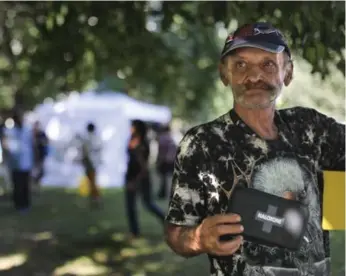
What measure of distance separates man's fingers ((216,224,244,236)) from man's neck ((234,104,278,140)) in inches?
13.2

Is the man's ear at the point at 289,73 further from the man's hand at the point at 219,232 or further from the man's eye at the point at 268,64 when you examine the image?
the man's hand at the point at 219,232

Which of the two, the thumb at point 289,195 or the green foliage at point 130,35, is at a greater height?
the green foliage at point 130,35

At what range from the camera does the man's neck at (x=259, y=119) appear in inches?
69.9

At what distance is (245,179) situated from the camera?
1.70 meters

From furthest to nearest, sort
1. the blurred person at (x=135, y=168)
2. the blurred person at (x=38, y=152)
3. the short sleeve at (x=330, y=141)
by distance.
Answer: the blurred person at (x=38, y=152) → the blurred person at (x=135, y=168) → the short sleeve at (x=330, y=141)

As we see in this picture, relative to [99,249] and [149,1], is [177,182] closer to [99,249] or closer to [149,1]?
[149,1]

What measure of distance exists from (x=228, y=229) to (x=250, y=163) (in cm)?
25

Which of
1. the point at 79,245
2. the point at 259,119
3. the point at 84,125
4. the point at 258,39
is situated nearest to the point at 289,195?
the point at 259,119

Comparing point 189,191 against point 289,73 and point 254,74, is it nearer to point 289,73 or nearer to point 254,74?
point 254,74

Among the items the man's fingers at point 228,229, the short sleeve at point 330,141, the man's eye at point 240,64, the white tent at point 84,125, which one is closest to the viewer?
the man's fingers at point 228,229

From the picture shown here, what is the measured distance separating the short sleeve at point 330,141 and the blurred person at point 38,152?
10.8 metres

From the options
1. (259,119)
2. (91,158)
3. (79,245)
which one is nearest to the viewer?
(259,119)

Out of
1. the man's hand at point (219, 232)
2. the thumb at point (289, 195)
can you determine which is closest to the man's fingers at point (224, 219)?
the man's hand at point (219, 232)

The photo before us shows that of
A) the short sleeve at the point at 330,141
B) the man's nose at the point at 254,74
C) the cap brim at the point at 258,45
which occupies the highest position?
the cap brim at the point at 258,45
